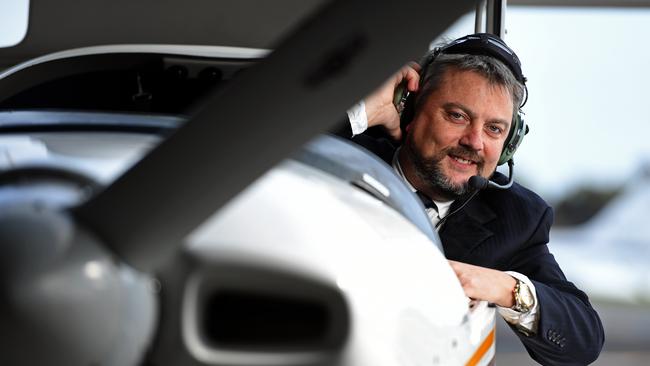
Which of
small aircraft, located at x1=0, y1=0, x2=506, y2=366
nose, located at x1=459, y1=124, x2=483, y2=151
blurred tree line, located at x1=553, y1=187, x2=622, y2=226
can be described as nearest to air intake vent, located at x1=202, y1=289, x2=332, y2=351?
small aircraft, located at x1=0, y1=0, x2=506, y2=366

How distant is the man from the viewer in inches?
73.9

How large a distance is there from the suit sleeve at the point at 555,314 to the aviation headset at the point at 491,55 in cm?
17

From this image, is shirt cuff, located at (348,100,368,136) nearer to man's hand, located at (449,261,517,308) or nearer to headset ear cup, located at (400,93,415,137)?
headset ear cup, located at (400,93,415,137)

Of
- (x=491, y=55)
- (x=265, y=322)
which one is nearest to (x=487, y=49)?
(x=491, y=55)

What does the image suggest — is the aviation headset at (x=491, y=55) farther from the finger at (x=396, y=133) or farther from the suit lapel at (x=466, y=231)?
the suit lapel at (x=466, y=231)

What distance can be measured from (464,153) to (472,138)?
45 millimetres

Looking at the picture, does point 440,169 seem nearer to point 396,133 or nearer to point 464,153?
point 464,153

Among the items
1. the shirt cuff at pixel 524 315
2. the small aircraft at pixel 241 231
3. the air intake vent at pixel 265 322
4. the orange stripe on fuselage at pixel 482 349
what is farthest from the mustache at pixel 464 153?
the air intake vent at pixel 265 322

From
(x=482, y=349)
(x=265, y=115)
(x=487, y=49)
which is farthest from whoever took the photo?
(x=487, y=49)

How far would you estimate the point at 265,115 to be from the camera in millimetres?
679

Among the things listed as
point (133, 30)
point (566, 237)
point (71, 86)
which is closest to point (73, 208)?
point (71, 86)

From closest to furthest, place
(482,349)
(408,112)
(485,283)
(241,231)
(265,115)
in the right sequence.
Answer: (265,115), (241,231), (482,349), (485,283), (408,112)

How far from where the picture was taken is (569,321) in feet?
5.96

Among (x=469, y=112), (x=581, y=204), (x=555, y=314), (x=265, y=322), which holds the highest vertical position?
(x=265, y=322)
